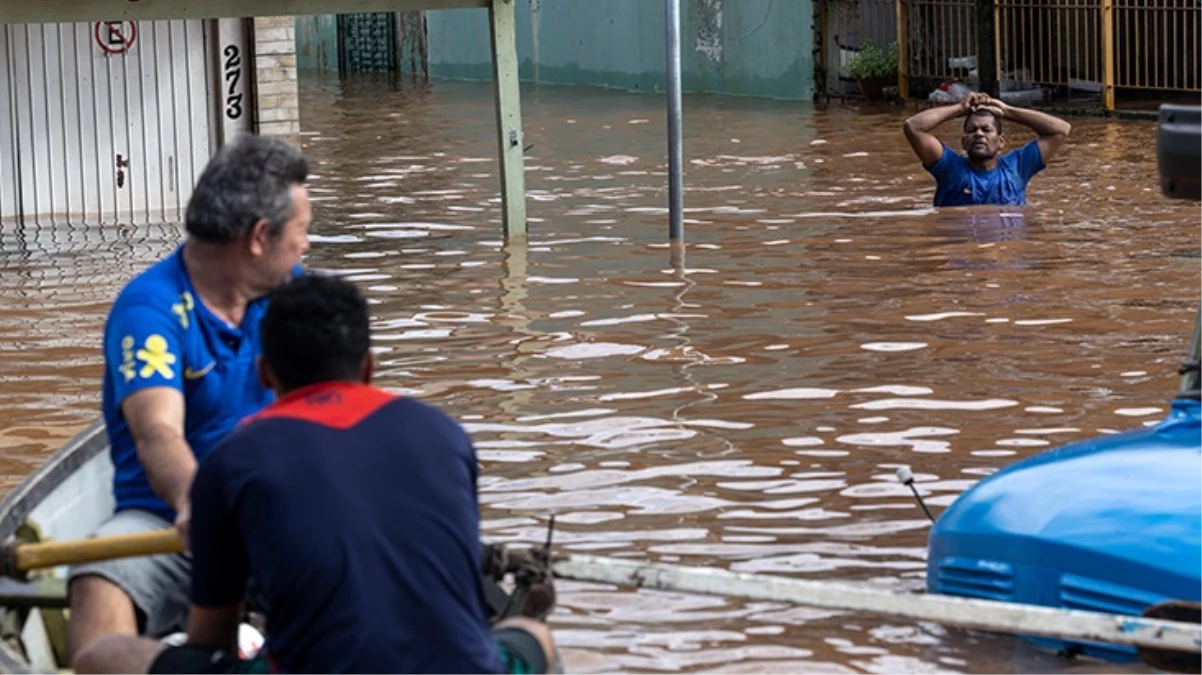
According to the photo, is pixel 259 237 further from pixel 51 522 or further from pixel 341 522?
pixel 341 522

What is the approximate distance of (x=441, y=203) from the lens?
1898cm

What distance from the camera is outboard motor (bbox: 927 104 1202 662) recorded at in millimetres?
5336

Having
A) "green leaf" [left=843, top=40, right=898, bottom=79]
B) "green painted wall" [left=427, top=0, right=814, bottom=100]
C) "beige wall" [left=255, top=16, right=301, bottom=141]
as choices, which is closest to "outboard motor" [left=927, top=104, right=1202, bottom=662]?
"beige wall" [left=255, top=16, right=301, bottom=141]

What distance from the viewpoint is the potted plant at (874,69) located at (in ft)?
98.6

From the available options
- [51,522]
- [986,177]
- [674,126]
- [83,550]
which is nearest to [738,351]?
[986,177]

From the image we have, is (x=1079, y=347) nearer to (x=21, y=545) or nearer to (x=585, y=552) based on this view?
(x=585, y=552)

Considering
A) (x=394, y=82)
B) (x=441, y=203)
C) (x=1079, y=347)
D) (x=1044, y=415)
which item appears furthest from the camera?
(x=394, y=82)

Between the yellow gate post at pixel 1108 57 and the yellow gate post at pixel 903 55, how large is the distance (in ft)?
13.4

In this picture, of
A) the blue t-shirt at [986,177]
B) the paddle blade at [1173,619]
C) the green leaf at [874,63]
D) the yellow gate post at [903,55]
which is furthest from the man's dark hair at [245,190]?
the green leaf at [874,63]

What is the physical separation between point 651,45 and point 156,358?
1188 inches

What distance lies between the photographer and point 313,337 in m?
4.22

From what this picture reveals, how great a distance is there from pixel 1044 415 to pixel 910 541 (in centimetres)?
208

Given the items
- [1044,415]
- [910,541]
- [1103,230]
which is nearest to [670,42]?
[1103,230]

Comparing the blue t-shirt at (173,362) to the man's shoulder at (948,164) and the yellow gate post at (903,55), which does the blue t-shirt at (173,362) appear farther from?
the yellow gate post at (903,55)
